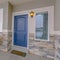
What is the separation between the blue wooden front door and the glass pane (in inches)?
26.7

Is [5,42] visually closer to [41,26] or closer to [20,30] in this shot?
[20,30]

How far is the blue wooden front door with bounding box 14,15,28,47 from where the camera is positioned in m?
4.81

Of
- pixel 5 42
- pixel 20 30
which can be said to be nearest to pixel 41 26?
pixel 20 30

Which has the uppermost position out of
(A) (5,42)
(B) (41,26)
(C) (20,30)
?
(B) (41,26)

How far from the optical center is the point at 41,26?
425 cm

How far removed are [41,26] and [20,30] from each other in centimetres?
127

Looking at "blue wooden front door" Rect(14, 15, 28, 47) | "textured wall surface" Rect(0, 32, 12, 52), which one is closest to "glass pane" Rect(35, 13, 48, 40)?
"blue wooden front door" Rect(14, 15, 28, 47)

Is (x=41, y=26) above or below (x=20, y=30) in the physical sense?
above

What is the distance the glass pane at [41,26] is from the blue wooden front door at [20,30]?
0.68m

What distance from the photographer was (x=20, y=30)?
16.5 feet

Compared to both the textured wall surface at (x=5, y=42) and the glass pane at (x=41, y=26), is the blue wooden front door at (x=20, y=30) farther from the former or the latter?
the glass pane at (x=41, y=26)

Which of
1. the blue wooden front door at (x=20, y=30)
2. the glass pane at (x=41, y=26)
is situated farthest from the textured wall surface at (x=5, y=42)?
the glass pane at (x=41, y=26)

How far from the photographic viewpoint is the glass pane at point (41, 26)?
4.10 m

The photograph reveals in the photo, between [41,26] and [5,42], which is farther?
[5,42]
